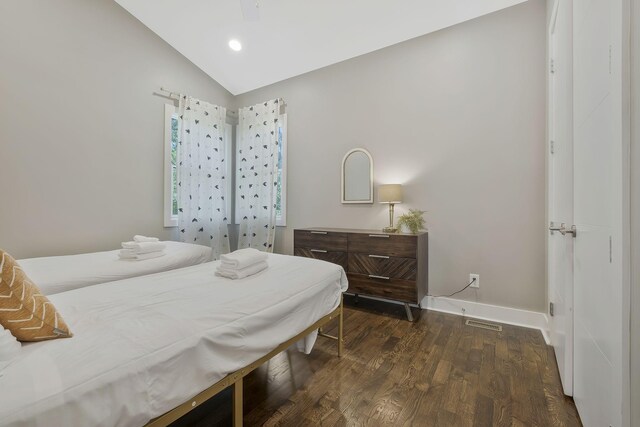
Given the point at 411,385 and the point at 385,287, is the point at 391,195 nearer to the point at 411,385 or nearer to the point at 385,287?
the point at 385,287

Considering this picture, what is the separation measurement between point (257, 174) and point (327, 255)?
5.71ft

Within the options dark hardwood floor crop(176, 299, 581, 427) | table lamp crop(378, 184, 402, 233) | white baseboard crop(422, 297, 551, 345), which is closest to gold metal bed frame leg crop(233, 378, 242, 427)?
dark hardwood floor crop(176, 299, 581, 427)

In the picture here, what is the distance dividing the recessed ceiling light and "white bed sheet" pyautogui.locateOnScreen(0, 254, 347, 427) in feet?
9.71

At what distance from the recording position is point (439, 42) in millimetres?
2820

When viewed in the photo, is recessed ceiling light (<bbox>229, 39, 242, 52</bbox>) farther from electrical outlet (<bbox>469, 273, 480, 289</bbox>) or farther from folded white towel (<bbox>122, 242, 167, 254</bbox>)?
electrical outlet (<bbox>469, 273, 480, 289</bbox>)

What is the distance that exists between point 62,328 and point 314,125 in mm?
3264

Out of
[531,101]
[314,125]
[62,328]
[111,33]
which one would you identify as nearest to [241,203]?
[314,125]

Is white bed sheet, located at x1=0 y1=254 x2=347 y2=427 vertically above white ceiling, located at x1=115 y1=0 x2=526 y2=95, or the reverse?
white ceiling, located at x1=115 y1=0 x2=526 y2=95

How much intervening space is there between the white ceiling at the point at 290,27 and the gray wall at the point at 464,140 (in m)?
0.16

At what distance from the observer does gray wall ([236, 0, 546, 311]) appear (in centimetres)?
243

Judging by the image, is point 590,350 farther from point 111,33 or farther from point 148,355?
point 111,33

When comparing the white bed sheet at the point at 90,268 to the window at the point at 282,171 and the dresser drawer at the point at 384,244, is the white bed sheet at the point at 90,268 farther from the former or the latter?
the dresser drawer at the point at 384,244

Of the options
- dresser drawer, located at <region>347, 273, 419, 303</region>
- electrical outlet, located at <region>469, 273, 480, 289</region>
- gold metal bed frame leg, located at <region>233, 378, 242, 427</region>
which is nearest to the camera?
gold metal bed frame leg, located at <region>233, 378, 242, 427</region>

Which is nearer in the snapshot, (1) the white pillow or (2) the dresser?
(1) the white pillow
